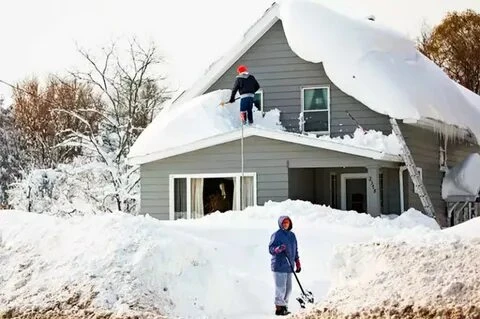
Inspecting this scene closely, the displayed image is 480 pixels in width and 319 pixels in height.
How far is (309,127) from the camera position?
77.3 ft

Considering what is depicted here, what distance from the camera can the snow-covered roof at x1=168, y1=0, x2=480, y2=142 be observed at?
71.7 feet

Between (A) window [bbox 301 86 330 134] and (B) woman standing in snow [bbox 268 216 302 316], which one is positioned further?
(A) window [bbox 301 86 330 134]

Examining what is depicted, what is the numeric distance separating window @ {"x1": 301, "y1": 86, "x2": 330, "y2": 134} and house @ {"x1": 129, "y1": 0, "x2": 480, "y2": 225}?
0.03 m

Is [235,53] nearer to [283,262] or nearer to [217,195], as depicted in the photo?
[217,195]

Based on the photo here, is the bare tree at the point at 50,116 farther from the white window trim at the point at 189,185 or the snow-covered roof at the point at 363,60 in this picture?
the white window trim at the point at 189,185

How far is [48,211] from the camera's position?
35.5 meters

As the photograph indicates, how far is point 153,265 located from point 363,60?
11657mm

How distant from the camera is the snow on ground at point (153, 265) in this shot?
11.6 meters

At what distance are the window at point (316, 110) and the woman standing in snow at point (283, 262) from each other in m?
10.7

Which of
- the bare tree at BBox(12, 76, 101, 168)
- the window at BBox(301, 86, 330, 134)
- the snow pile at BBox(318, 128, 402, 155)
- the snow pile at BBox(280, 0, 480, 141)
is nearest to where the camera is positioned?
the snow pile at BBox(318, 128, 402, 155)

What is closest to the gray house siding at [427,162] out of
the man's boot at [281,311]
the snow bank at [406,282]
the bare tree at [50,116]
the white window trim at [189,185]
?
the white window trim at [189,185]

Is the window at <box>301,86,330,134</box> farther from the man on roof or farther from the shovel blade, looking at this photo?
the shovel blade

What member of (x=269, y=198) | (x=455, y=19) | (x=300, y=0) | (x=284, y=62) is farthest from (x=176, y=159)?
(x=455, y=19)

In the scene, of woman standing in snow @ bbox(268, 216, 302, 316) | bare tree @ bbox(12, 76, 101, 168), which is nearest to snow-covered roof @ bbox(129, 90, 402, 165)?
woman standing in snow @ bbox(268, 216, 302, 316)
